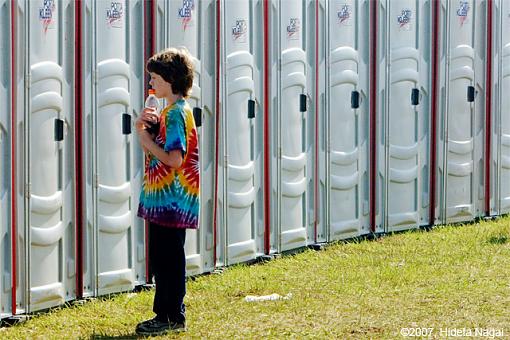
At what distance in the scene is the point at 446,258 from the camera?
9.94m

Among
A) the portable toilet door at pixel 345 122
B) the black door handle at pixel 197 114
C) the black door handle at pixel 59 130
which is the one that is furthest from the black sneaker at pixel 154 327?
the portable toilet door at pixel 345 122

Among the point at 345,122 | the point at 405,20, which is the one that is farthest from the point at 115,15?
the point at 405,20

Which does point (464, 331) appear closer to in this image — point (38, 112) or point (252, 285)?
point (252, 285)

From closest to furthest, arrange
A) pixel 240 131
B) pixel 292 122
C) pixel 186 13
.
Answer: pixel 186 13 → pixel 240 131 → pixel 292 122

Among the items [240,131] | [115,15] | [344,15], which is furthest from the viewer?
[344,15]

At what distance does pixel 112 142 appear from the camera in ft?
27.2

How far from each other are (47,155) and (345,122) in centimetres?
382

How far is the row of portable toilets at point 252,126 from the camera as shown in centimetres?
769

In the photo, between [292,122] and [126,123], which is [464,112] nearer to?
[292,122]

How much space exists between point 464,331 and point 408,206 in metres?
4.54

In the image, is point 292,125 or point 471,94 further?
point 471,94

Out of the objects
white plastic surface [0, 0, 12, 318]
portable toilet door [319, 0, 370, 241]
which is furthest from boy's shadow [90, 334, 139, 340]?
portable toilet door [319, 0, 370, 241]

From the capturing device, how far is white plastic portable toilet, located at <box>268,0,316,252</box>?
10070mm

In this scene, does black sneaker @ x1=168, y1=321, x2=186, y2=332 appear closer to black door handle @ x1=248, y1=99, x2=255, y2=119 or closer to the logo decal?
the logo decal
